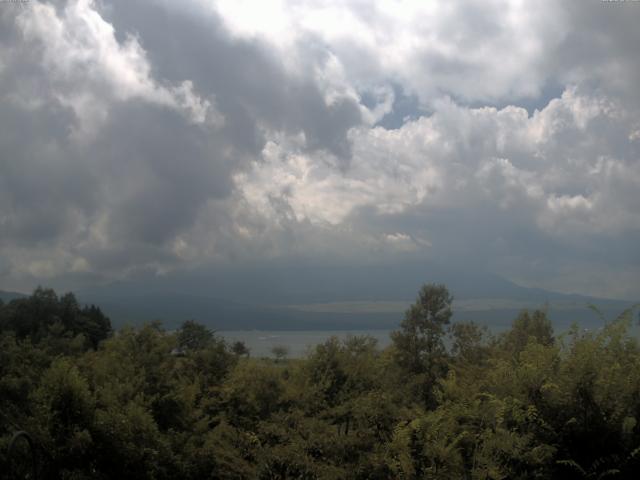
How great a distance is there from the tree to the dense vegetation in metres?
13.5

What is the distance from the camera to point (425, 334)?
128 feet

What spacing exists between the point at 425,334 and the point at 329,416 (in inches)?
962

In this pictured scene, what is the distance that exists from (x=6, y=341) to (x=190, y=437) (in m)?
13.7


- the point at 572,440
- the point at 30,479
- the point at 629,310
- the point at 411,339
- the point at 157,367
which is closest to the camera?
the point at 572,440

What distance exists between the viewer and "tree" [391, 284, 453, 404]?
36844 mm

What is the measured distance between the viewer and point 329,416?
1555 cm

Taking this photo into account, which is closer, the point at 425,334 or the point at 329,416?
the point at 329,416

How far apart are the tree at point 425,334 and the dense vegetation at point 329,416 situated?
1349 cm

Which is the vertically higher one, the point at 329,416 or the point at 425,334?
the point at 425,334

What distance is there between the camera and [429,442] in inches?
385

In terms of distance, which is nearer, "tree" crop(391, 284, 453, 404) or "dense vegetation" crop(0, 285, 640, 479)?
"dense vegetation" crop(0, 285, 640, 479)

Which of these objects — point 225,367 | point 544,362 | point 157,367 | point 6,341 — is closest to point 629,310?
point 544,362

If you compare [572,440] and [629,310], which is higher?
[629,310]

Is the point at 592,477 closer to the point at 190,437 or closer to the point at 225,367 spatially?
the point at 190,437
